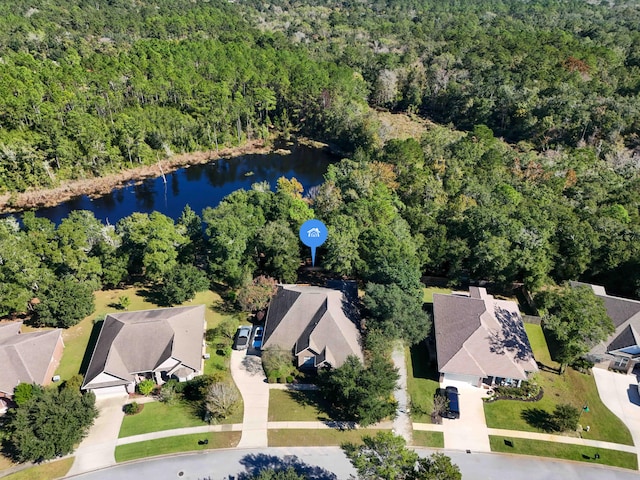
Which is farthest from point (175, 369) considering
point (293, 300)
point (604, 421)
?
point (604, 421)

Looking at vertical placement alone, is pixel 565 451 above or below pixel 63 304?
below

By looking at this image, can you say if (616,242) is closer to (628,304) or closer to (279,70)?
(628,304)

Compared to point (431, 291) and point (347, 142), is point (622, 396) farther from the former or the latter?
point (347, 142)

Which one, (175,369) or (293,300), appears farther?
(293,300)

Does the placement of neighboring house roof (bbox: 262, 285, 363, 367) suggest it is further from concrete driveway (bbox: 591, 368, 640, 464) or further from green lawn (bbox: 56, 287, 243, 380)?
concrete driveway (bbox: 591, 368, 640, 464)

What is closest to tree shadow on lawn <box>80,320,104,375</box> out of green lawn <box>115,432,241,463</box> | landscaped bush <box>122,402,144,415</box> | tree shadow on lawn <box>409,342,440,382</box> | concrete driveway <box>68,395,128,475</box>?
concrete driveway <box>68,395,128,475</box>

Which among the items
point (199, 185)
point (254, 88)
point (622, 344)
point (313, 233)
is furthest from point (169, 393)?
point (254, 88)
